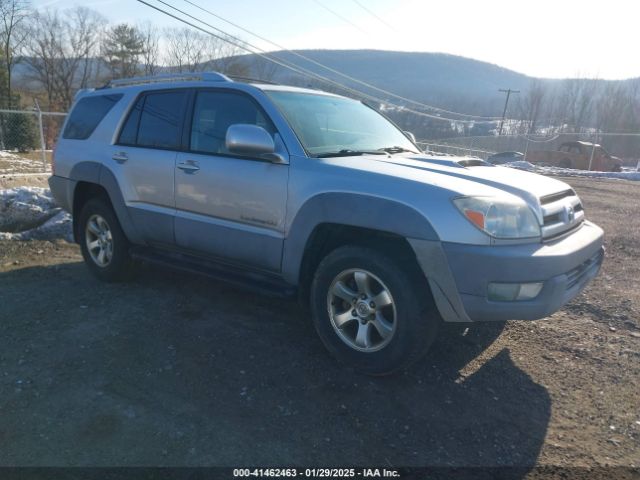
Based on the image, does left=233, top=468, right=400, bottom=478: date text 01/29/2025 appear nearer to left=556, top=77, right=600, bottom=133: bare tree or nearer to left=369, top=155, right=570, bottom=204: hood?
left=369, top=155, right=570, bottom=204: hood

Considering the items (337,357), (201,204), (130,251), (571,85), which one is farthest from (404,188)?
(571,85)

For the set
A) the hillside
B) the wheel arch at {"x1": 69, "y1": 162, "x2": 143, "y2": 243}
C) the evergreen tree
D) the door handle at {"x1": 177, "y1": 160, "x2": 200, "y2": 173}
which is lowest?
the wheel arch at {"x1": 69, "y1": 162, "x2": 143, "y2": 243}

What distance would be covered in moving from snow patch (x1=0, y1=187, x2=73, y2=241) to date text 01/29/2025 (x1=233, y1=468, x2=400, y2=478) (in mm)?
5517

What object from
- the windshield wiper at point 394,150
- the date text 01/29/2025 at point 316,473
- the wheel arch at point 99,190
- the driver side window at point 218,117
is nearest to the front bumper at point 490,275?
the date text 01/29/2025 at point 316,473

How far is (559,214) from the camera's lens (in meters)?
3.22

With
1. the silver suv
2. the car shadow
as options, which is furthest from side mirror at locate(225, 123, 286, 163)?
the car shadow

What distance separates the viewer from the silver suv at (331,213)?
287cm

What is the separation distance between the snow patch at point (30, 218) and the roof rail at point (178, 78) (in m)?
2.70

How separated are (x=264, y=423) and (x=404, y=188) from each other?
163 cm

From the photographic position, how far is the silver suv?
113 inches

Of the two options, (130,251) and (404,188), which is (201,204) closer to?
(130,251)

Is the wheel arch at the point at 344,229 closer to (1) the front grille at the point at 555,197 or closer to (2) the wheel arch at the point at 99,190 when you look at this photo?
(1) the front grille at the point at 555,197

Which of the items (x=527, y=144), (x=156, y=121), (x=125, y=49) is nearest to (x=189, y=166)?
(x=156, y=121)

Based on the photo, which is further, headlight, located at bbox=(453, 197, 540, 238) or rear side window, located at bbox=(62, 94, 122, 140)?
rear side window, located at bbox=(62, 94, 122, 140)
